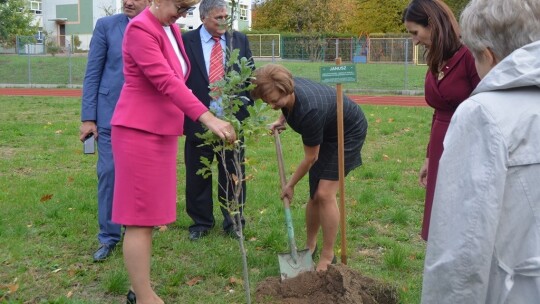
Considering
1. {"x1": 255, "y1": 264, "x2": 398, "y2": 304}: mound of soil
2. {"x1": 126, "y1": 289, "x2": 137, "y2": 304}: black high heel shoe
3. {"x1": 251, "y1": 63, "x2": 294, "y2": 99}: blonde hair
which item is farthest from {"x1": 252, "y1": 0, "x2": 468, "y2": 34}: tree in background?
{"x1": 126, "y1": 289, "x2": 137, "y2": 304}: black high heel shoe

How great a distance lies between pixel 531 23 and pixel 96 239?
14.1ft

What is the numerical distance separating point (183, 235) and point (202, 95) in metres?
1.16

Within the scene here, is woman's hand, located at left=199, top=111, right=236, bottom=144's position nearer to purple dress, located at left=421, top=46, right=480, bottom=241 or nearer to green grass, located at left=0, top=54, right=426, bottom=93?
purple dress, located at left=421, top=46, right=480, bottom=241

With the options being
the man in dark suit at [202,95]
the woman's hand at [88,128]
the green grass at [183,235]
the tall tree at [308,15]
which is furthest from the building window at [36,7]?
the woman's hand at [88,128]

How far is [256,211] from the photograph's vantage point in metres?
6.18

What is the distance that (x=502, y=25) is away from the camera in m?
1.72

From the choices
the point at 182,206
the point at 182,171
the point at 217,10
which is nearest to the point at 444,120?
the point at 217,10

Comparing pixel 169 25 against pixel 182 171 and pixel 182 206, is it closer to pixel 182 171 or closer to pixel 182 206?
pixel 182 206

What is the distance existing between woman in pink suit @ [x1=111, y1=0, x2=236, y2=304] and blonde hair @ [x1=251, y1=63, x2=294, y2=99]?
627mm

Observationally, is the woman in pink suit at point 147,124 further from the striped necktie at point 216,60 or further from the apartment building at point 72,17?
the apartment building at point 72,17

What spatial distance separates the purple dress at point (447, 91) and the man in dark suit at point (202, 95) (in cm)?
180

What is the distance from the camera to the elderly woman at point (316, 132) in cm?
412

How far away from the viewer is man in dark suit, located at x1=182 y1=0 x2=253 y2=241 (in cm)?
522

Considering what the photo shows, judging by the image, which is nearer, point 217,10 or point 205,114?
point 205,114
